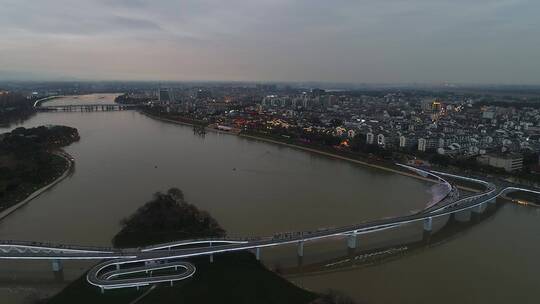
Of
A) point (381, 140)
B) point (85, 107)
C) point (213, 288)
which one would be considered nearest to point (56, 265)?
point (213, 288)

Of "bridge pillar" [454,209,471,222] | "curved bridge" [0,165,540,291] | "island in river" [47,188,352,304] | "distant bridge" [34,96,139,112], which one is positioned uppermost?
"distant bridge" [34,96,139,112]

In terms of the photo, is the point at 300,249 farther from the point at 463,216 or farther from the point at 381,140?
the point at 381,140

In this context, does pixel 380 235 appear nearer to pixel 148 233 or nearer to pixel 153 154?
pixel 148 233

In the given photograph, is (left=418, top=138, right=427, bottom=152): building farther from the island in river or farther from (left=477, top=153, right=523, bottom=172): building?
the island in river

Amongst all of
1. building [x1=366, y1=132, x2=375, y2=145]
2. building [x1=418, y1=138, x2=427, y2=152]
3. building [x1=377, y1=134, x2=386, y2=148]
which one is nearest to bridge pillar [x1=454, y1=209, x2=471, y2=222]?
building [x1=418, y1=138, x2=427, y2=152]

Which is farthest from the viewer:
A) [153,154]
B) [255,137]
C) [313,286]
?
[255,137]

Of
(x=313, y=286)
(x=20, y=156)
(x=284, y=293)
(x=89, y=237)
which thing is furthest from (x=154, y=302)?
(x=20, y=156)
